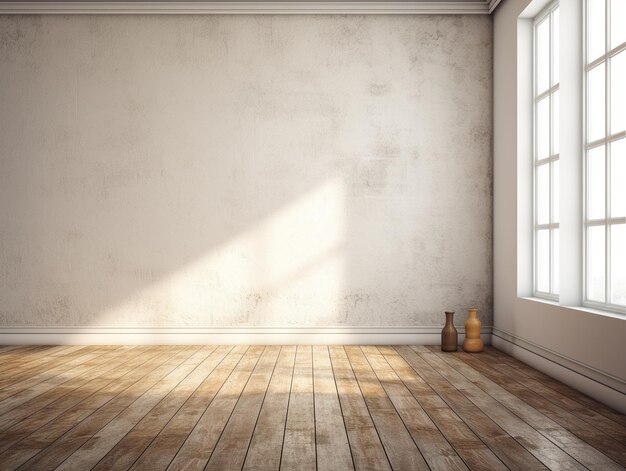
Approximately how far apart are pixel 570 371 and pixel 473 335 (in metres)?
1.21

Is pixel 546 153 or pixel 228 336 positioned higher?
pixel 546 153

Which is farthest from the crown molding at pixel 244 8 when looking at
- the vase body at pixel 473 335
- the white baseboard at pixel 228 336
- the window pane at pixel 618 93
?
the white baseboard at pixel 228 336

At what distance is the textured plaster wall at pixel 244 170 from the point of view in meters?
5.12

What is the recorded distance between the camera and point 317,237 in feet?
16.8

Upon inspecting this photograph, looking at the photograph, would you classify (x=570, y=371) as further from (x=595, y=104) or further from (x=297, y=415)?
(x=297, y=415)

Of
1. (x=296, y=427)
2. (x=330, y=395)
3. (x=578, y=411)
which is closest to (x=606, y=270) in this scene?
(x=578, y=411)

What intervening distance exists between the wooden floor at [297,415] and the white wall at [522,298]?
0.53ft

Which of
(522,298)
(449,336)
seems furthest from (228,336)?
(522,298)

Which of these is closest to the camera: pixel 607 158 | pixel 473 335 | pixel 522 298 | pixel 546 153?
pixel 607 158

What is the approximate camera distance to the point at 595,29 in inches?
139

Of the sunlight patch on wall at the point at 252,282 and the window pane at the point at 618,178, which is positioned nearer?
the window pane at the point at 618,178

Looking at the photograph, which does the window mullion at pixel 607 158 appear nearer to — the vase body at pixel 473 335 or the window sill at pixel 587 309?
the window sill at pixel 587 309

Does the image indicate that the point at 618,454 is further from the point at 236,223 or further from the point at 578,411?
the point at 236,223

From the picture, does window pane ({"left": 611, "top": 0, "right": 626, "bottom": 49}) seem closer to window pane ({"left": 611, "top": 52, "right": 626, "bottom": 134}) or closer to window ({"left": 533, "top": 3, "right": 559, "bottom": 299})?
window pane ({"left": 611, "top": 52, "right": 626, "bottom": 134})
